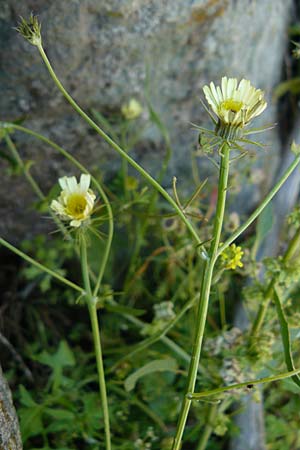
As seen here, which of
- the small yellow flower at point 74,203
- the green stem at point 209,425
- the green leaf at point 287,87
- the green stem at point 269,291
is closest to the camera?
the small yellow flower at point 74,203

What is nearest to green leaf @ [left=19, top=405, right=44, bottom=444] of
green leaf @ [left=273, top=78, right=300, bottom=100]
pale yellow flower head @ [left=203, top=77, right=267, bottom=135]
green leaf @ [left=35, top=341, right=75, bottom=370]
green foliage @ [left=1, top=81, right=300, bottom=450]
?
green foliage @ [left=1, top=81, right=300, bottom=450]

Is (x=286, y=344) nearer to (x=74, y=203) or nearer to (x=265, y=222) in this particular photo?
(x=265, y=222)

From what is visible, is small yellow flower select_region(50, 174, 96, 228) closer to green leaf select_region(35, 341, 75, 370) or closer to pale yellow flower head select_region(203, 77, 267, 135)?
pale yellow flower head select_region(203, 77, 267, 135)

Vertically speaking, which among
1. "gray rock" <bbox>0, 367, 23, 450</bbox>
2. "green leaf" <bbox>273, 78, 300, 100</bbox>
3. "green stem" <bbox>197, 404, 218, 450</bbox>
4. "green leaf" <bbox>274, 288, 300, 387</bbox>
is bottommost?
"gray rock" <bbox>0, 367, 23, 450</bbox>

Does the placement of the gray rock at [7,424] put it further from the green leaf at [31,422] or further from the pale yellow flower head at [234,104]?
the pale yellow flower head at [234,104]

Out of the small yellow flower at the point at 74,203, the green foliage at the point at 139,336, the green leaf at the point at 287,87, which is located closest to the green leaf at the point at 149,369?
the green foliage at the point at 139,336

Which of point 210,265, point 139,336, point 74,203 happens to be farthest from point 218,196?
point 139,336
